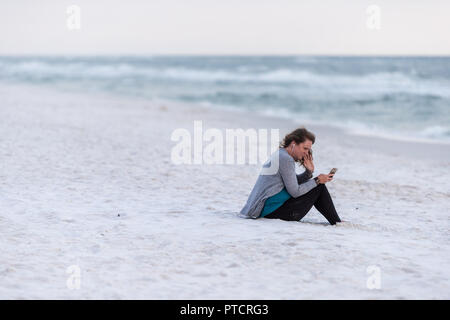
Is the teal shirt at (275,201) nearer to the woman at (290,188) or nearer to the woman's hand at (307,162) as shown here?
the woman at (290,188)

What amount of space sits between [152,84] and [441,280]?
3491 cm

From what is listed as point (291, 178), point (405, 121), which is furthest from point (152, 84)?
point (291, 178)

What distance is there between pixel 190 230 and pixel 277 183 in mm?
1056

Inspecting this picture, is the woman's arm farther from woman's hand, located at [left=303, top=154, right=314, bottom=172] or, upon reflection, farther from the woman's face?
woman's hand, located at [left=303, top=154, right=314, bottom=172]

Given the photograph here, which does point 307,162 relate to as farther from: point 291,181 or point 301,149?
point 291,181

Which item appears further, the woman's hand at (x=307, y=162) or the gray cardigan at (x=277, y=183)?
the woman's hand at (x=307, y=162)

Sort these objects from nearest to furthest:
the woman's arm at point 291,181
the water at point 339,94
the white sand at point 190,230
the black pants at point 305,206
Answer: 1. the white sand at point 190,230
2. the woman's arm at point 291,181
3. the black pants at point 305,206
4. the water at point 339,94

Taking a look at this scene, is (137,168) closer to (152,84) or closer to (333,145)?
(333,145)

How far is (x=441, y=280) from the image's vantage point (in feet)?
15.9

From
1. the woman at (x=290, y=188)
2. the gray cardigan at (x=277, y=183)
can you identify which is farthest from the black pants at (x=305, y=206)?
the gray cardigan at (x=277, y=183)

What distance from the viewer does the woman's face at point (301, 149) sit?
626cm

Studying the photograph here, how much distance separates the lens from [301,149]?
20.6 feet

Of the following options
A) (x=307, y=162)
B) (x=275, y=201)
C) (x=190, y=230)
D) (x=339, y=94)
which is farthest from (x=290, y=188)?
(x=339, y=94)

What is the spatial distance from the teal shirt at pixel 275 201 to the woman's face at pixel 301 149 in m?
0.41
